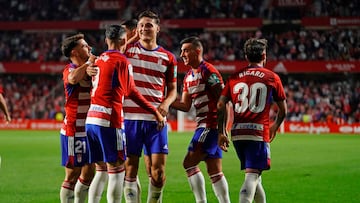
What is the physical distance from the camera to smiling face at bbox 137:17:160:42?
26.3 ft

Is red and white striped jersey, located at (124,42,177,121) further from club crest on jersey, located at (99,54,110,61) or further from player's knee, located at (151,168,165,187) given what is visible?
club crest on jersey, located at (99,54,110,61)

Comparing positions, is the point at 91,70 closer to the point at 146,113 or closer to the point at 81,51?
the point at 81,51

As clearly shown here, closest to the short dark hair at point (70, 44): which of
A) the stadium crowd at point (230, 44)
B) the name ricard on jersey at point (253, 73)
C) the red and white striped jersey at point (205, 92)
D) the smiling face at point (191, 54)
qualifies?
the smiling face at point (191, 54)

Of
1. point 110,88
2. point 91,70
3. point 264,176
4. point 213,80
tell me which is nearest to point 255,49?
point 213,80

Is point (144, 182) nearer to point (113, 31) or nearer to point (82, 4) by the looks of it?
point (113, 31)

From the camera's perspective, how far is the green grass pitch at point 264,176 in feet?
34.6

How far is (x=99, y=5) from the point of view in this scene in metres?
47.9

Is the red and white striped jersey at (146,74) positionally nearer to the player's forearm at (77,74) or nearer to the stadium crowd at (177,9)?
the player's forearm at (77,74)

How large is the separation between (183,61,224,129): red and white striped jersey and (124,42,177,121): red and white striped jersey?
51 centimetres

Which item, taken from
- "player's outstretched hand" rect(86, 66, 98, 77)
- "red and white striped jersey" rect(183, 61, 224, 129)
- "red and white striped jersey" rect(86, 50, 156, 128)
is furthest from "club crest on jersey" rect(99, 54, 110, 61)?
"red and white striped jersey" rect(183, 61, 224, 129)

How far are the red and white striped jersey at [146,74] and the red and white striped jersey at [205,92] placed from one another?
51 centimetres

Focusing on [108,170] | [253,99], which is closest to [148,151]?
[108,170]

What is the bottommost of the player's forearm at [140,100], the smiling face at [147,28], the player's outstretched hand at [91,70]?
the player's forearm at [140,100]

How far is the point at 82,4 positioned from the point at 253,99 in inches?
1675
